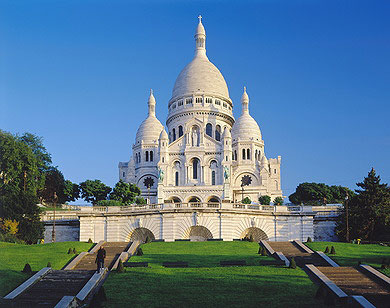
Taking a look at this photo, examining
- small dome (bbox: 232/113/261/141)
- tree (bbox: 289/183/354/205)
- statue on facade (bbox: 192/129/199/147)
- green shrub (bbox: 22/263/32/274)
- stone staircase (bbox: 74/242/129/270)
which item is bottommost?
green shrub (bbox: 22/263/32/274)

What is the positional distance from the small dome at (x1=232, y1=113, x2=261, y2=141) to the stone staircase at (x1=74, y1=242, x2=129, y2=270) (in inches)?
2673

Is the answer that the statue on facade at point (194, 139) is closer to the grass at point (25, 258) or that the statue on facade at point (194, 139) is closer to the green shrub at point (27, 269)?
the grass at point (25, 258)

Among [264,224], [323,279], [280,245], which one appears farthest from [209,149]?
[323,279]

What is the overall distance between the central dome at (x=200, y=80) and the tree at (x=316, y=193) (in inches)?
979

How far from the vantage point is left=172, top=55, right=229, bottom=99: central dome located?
118312 millimetres

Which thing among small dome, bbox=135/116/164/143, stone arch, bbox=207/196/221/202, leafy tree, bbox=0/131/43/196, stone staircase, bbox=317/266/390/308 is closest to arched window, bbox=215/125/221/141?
small dome, bbox=135/116/164/143

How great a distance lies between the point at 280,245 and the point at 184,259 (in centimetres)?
996

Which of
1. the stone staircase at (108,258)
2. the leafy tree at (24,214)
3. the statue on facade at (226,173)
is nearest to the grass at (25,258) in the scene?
the stone staircase at (108,258)

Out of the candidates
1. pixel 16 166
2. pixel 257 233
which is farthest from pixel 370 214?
pixel 16 166

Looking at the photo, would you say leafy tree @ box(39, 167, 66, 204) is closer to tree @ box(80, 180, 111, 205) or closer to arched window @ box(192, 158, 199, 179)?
tree @ box(80, 180, 111, 205)

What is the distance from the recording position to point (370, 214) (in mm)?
54250

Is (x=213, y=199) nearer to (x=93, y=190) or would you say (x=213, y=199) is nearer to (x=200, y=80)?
(x=93, y=190)

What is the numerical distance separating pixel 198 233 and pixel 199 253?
15.1 m

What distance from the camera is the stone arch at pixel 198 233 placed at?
55.7 m
